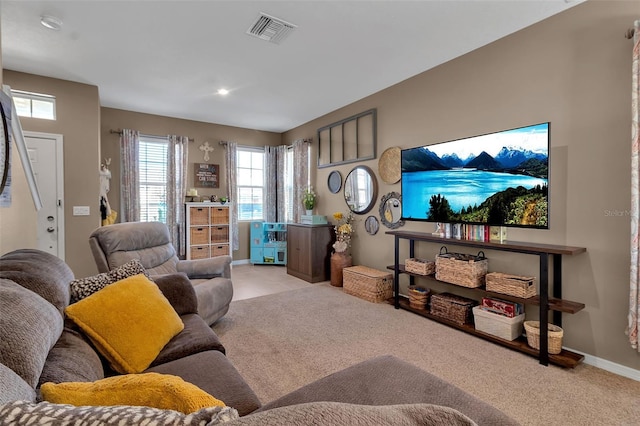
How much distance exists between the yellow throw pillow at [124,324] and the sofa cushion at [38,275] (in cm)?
9

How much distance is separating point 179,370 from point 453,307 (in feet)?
8.28

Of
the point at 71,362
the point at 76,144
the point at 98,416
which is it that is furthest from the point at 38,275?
the point at 76,144

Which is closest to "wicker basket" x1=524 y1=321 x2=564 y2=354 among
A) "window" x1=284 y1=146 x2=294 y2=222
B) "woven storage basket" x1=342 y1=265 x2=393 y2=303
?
"woven storage basket" x1=342 y1=265 x2=393 y2=303

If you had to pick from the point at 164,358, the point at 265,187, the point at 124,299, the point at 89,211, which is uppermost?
the point at 265,187

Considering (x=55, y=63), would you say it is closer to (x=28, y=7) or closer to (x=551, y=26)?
(x=28, y=7)

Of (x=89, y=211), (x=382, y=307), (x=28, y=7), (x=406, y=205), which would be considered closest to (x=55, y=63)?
(x=28, y=7)

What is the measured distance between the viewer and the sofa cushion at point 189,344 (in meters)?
1.53

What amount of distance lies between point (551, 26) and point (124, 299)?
142 inches

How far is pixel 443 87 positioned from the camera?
3.39 metres

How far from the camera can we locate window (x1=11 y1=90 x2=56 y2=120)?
358cm

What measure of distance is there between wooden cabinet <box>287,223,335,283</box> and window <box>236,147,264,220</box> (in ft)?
5.17

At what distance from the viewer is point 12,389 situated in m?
0.70

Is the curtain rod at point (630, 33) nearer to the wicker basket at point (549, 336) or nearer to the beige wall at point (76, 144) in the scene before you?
the wicker basket at point (549, 336)

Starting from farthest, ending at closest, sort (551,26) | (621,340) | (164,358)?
(551,26) < (621,340) < (164,358)
